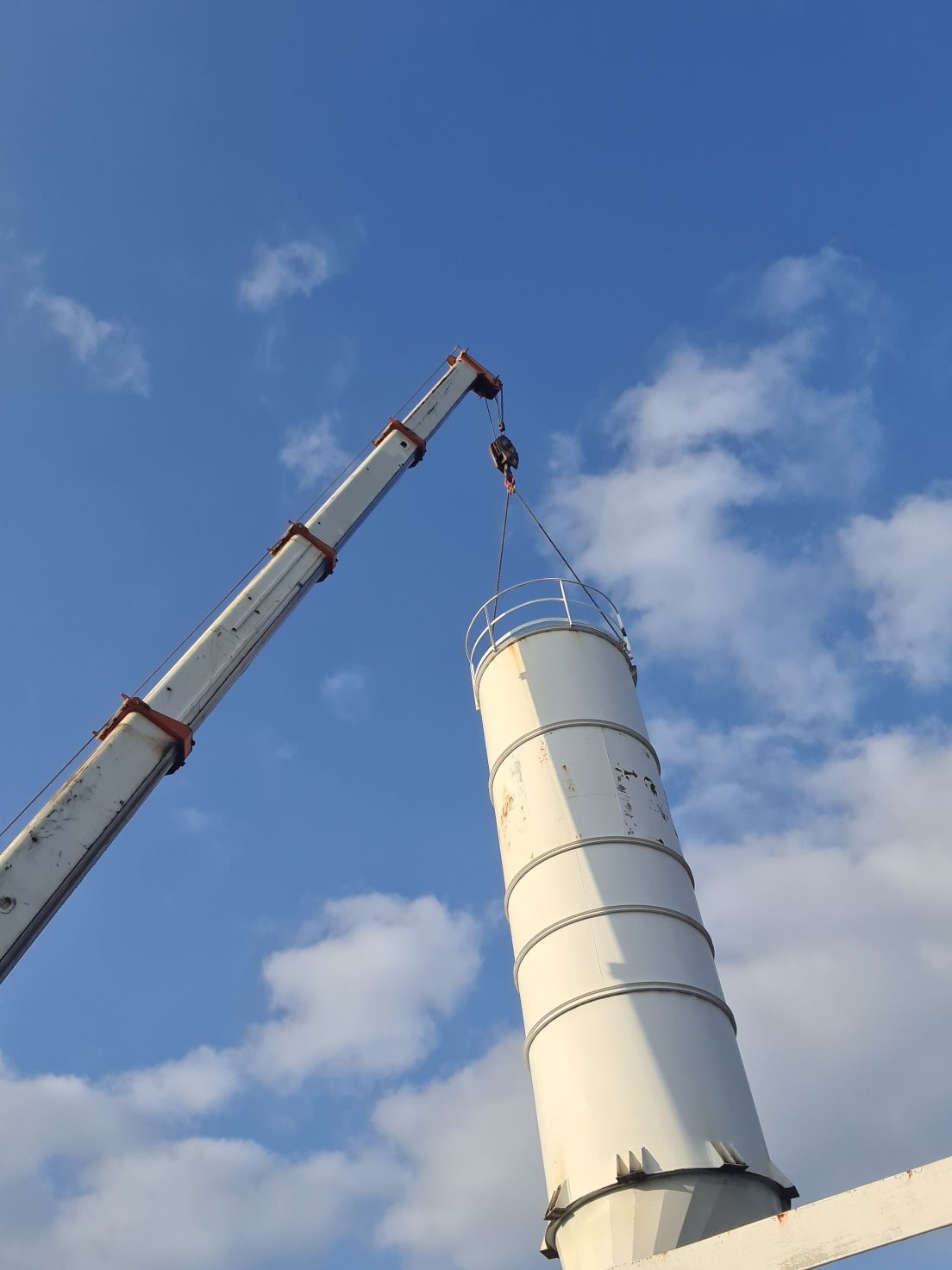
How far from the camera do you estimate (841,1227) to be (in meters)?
7.74

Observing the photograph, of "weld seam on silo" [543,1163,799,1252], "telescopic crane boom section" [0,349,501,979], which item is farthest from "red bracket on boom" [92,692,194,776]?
"weld seam on silo" [543,1163,799,1252]

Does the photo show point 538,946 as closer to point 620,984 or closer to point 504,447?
point 620,984

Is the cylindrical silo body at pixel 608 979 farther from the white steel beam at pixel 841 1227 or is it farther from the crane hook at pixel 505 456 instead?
the crane hook at pixel 505 456

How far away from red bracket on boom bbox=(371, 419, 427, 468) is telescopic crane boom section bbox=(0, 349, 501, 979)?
0.41m

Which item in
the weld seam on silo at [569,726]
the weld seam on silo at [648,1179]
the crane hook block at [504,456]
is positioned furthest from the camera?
the crane hook block at [504,456]

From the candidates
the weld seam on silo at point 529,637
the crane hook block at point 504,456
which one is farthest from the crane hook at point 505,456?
the weld seam on silo at point 529,637

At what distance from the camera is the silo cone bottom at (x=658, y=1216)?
31.0ft

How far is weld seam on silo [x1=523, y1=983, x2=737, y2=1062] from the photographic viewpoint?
10.8 metres

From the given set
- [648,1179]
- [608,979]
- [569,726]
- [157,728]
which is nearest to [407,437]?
[569,726]

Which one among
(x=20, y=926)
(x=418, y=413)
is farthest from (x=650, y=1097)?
(x=418, y=413)

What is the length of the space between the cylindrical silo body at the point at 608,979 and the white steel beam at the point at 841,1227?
4.41 ft

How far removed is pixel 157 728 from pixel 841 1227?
7730 mm

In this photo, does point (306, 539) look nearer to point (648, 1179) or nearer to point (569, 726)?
point (569, 726)

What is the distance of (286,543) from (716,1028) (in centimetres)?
802
